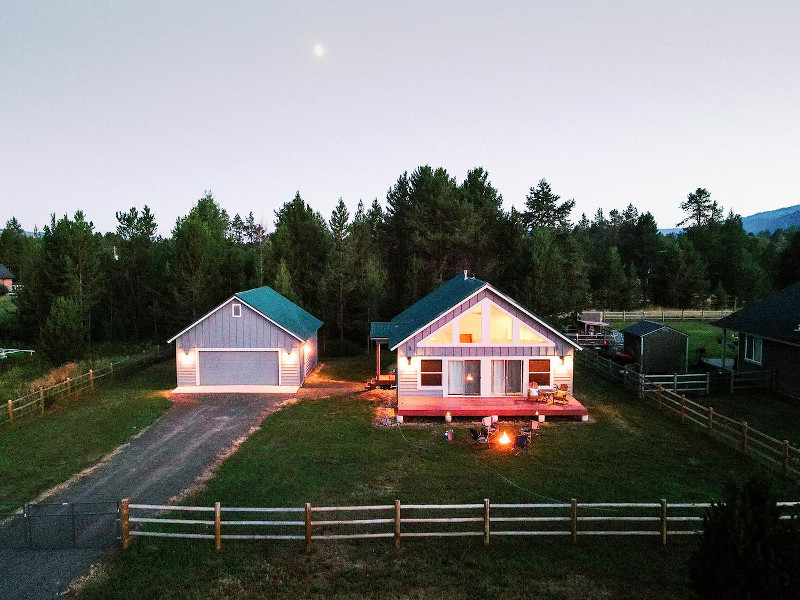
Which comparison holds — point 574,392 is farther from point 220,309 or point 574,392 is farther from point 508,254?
point 508,254


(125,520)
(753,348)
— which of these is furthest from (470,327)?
(753,348)

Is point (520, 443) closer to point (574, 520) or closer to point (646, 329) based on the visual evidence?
point (574, 520)

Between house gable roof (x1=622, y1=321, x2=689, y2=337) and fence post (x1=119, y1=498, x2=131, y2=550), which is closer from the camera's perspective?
fence post (x1=119, y1=498, x2=131, y2=550)

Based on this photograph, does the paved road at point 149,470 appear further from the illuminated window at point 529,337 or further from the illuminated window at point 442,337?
the illuminated window at point 529,337

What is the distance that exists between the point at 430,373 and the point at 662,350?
13779 mm

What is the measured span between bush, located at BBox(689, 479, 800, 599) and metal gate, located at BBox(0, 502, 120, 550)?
9965 millimetres

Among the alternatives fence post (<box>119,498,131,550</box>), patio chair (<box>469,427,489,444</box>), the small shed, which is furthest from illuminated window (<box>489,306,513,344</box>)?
fence post (<box>119,498,131,550</box>)

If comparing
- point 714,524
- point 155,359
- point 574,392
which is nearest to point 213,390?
point 155,359

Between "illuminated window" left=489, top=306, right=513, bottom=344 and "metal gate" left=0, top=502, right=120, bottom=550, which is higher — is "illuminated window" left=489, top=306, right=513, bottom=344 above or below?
above

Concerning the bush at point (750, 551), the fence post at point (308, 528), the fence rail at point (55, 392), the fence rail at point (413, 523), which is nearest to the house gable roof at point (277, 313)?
the fence rail at point (55, 392)

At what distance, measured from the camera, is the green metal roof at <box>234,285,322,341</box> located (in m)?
24.5

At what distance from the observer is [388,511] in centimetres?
1153

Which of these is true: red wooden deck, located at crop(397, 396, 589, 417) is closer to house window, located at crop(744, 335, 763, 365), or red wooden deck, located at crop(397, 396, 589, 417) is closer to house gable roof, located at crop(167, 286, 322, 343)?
house gable roof, located at crop(167, 286, 322, 343)

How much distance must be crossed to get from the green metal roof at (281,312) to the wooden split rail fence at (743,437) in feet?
52.3
